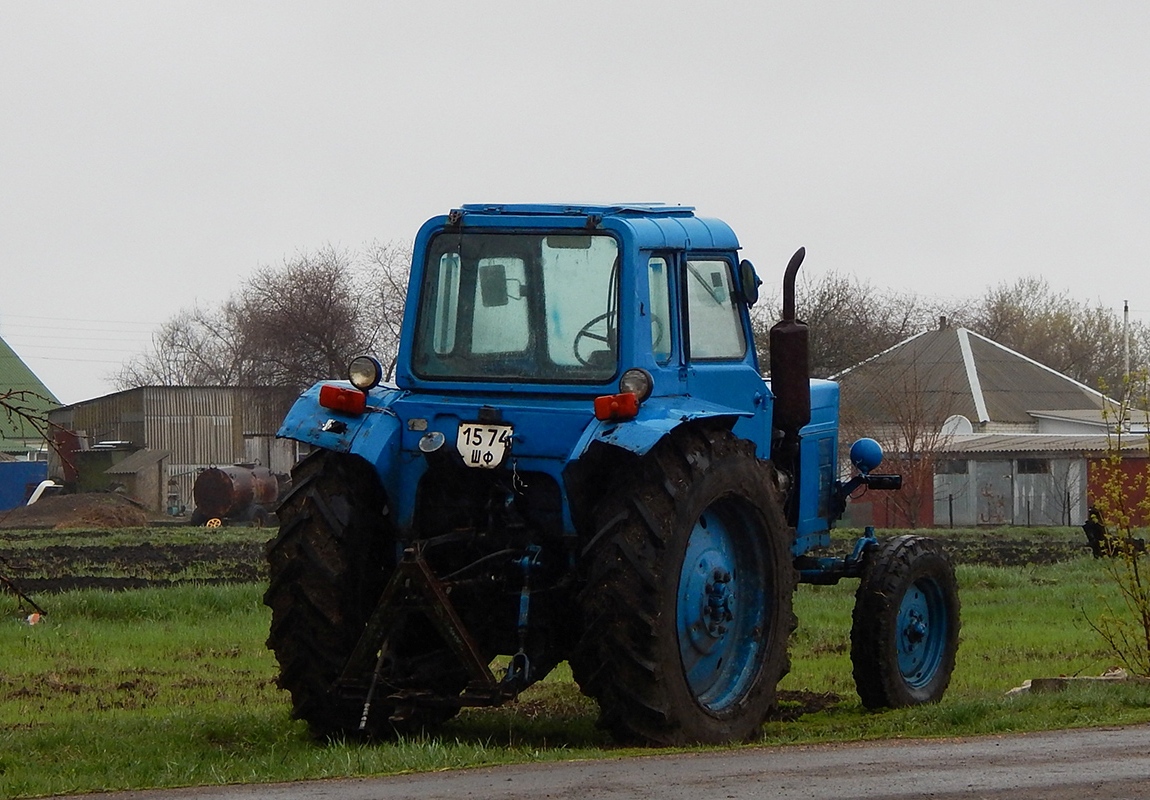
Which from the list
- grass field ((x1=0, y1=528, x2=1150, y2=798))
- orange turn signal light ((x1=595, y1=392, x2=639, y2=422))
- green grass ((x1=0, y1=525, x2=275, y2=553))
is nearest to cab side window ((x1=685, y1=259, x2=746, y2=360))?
orange turn signal light ((x1=595, y1=392, x2=639, y2=422))

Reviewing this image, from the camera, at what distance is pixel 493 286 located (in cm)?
1027

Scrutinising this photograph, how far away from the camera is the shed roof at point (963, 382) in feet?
209

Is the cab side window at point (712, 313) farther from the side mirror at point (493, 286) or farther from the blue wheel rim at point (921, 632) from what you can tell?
the blue wheel rim at point (921, 632)

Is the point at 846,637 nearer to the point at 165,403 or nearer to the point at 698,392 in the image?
the point at 698,392

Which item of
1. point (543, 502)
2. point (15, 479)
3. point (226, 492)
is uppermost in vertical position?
point (543, 502)

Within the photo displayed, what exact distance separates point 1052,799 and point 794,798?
0.98 metres

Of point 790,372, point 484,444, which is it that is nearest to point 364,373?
point 484,444

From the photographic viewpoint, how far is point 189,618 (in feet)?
62.8

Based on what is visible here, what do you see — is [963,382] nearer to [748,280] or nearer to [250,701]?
[250,701]

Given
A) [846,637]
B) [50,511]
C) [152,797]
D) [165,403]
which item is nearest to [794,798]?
[152,797]

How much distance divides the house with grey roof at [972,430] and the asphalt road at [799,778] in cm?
4424

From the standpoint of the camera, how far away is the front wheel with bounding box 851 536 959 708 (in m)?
11.7

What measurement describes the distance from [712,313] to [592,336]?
3.40ft


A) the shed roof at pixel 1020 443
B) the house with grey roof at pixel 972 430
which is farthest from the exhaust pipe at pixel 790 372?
the shed roof at pixel 1020 443
